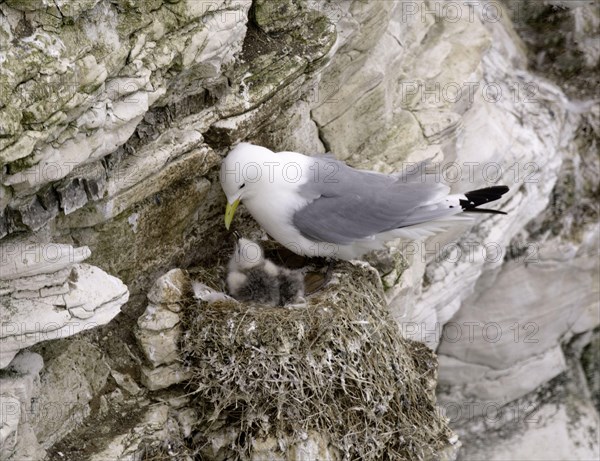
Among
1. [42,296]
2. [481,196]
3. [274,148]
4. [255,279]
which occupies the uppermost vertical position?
[42,296]

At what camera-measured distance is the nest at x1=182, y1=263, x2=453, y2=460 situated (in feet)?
15.8

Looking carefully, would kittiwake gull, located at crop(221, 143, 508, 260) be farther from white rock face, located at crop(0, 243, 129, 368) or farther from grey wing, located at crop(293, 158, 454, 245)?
white rock face, located at crop(0, 243, 129, 368)

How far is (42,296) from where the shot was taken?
13.6 ft

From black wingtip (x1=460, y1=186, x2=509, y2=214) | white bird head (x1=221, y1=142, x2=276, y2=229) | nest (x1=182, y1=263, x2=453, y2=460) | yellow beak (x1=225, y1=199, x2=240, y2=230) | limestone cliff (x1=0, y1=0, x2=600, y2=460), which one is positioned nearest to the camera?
limestone cliff (x1=0, y1=0, x2=600, y2=460)

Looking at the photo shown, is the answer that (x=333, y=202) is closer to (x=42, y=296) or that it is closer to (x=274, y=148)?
(x=274, y=148)

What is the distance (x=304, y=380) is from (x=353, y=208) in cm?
102

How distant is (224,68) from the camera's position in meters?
4.91

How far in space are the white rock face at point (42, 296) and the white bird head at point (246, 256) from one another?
4.04ft

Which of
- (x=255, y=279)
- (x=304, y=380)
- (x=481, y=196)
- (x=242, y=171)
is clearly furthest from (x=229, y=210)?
(x=481, y=196)

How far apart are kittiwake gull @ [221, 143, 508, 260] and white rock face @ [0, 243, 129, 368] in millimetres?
1169

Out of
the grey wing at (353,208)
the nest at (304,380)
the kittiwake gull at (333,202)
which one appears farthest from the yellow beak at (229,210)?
the nest at (304,380)

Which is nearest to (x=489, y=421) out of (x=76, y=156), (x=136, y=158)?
(x=136, y=158)

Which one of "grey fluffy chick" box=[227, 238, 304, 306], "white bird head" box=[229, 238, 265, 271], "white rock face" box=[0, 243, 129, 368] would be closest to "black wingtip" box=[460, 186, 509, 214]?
"grey fluffy chick" box=[227, 238, 304, 306]

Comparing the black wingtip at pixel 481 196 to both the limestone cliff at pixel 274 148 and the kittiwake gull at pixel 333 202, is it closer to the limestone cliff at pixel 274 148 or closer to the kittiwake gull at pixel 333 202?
the kittiwake gull at pixel 333 202
